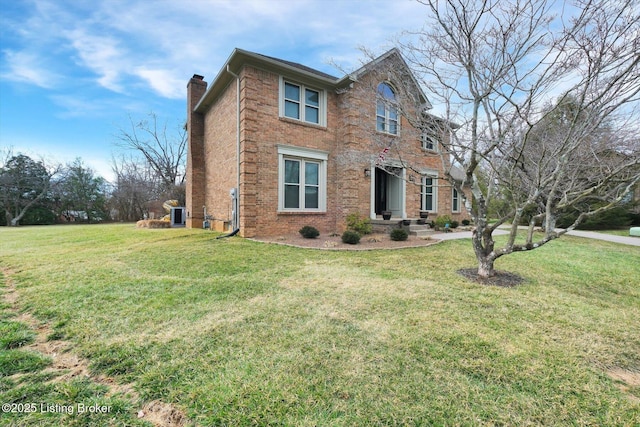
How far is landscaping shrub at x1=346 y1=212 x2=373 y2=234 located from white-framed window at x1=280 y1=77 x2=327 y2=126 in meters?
3.81

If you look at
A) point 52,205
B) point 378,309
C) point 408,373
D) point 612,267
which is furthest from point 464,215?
point 52,205

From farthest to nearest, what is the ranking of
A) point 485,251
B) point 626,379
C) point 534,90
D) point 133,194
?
point 133,194, point 485,251, point 534,90, point 626,379

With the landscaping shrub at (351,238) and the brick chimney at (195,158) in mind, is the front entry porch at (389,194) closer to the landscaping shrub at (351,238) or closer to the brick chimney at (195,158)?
the landscaping shrub at (351,238)

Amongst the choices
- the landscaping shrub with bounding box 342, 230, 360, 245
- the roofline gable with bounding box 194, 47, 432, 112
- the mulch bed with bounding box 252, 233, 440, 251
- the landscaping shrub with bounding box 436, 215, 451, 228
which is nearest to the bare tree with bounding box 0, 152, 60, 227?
the roofline gable with bounding box 194, 47, 432, 112

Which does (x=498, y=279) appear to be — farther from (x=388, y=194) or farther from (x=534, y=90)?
(x=388, y=194)

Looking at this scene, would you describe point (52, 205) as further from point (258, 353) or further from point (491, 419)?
point (491, 419)

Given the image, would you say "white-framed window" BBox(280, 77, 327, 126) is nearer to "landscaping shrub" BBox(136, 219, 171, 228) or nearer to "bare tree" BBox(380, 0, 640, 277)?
"bare tree" BBox(380, 0, 640, 277)

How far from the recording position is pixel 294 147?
9.97m

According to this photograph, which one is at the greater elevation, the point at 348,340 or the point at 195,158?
the point at 195,158

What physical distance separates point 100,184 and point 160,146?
6.57m

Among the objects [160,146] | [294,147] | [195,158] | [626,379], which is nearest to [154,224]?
[195,158]

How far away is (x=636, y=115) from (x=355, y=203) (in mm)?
7403

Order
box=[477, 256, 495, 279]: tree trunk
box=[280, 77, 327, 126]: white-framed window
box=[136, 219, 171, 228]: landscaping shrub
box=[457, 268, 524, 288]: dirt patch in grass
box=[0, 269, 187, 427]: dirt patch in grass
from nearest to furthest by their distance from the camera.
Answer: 1. box=[0, 269, 187, 427]: dirt patch in grass
2. box=[457, 268, 524, 288]: dirt patch in grass
3. box=[477, 256, 495, 279]: tree trunk
4. box=[280, 77, 327, 126]: white-framed window
5. box=[136, 219, 171, 228]: landscaping shrub

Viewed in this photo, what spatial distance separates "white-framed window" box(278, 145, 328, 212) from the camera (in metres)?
9.84
